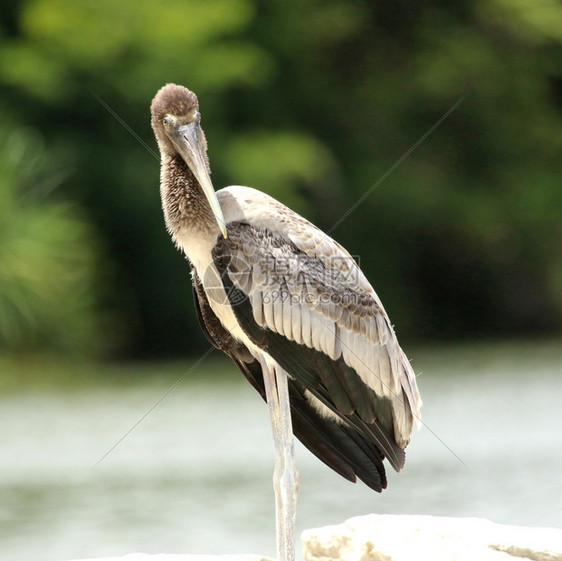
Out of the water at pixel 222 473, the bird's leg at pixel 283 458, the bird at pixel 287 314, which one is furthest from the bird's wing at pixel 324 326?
the water at pixel 222 473

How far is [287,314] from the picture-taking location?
4293 mm

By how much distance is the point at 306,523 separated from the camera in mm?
7055

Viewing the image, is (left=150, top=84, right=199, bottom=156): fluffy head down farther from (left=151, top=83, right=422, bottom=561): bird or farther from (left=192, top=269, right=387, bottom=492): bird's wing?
(left=192, top=269, right=387, bottom=492): bird's wing

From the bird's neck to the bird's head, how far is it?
0.10ft

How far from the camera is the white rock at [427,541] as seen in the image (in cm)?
416

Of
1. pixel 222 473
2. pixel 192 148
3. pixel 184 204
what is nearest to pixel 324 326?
pixel 184 204

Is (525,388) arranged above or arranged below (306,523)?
above

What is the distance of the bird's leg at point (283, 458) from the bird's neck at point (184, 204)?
557mm

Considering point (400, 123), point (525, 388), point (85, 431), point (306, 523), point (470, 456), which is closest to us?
point (306, 523)

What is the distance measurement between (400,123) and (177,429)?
4909mm

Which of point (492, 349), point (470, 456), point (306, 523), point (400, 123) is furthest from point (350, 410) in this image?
point (400, 123)

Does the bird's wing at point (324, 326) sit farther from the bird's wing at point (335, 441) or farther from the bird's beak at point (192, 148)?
the bird's beak at point (192, 148)

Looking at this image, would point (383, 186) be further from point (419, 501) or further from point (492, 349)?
point (419, 501)

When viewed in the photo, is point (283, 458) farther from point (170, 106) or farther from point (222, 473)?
point (222, 473)
